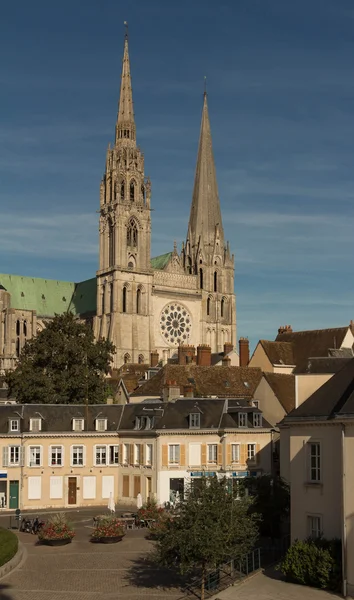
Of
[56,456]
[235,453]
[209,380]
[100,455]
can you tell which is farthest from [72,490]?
[209,380]

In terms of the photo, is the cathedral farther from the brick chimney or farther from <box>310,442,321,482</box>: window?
<box>310,442,321,482</box>: window

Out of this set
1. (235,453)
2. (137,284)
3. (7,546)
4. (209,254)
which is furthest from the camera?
(209,254)

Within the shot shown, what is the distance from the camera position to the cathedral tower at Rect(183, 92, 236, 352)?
467ft

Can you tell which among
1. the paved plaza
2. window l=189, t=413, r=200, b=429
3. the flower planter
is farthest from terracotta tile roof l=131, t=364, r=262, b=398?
the paved plaza

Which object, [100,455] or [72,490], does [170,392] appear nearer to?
[100,455]

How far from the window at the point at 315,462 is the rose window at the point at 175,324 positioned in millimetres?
102673

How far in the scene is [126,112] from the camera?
141250 mm

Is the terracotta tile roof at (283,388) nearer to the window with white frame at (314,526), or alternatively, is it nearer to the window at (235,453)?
the window at (235,453)

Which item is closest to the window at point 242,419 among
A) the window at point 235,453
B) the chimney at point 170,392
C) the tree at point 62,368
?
the window at point 235,453

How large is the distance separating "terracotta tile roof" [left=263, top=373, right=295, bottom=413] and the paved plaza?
20.1m

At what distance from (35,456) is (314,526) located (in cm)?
2735

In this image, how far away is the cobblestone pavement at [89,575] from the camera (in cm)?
3080

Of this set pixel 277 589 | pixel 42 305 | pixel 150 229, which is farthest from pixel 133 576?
pixel 42 305

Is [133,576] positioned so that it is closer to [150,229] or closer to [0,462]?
[0,462]
